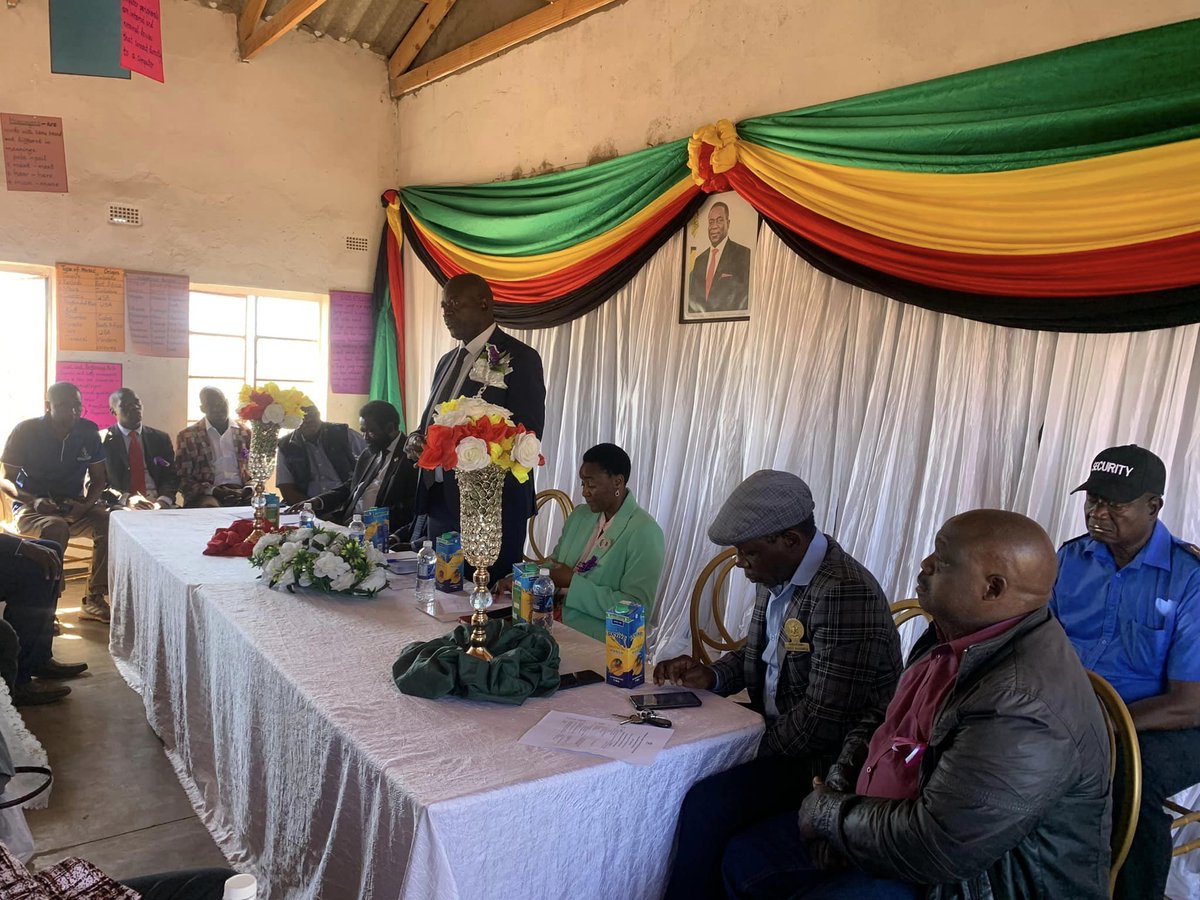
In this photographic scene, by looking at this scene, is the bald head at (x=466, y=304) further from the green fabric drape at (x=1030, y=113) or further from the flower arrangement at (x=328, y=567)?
the green fabric drape at (x=1030, y=113)

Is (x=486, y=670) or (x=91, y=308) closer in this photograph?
(x=486, y=670)

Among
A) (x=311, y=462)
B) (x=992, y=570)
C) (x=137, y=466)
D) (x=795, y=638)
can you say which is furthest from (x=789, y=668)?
(x=137, y=466)

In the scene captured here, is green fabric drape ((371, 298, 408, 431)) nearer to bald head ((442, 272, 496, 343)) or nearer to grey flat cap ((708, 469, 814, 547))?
bald head ((442, 272, 496, 343))

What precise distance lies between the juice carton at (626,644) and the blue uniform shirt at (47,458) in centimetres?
447

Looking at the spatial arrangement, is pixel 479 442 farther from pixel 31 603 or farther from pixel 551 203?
pixel 551 203

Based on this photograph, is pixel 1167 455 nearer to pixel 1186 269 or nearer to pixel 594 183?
pixel 1186 269

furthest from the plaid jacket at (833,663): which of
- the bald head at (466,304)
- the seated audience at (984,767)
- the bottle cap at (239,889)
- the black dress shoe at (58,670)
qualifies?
the black dress shoe at (58,670)

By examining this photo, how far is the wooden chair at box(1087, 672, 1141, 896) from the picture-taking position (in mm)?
1487

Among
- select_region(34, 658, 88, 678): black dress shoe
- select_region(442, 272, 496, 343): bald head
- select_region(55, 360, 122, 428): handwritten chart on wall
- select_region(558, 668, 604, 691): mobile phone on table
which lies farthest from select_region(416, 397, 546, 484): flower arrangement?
select_region(55, 360, 122, 428): handwritten chart on wall

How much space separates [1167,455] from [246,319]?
6.28 metres

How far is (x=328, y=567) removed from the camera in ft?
8.44

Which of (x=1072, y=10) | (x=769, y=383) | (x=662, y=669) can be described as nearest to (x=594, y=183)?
(x=769, y=383)

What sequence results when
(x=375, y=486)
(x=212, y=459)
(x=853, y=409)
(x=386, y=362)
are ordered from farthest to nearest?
(x=386, y=362) → (x=212, y=459) → (x=375, y=486) → (x=853, y=409)

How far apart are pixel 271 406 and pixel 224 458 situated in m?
2.76
